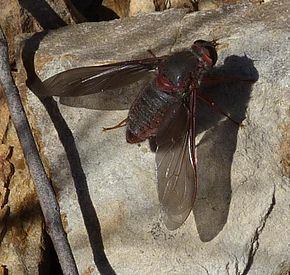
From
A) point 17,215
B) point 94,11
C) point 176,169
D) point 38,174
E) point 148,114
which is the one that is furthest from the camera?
point 94,11

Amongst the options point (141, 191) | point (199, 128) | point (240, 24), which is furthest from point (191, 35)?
point (141, 191)

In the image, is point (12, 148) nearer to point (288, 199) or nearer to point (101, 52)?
point (101, 52)

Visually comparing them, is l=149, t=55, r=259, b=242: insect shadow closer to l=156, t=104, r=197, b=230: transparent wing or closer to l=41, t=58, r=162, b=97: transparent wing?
l=156, t=104, r=197, b=230: transparent wing

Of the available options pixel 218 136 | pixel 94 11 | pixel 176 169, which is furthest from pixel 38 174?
pixel 94 11

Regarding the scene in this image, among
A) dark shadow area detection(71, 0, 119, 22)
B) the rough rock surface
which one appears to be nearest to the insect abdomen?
the rough rock surface

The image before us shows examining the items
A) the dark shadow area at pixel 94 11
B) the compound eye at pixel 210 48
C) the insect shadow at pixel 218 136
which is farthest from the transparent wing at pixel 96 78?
the dark shadow area at pixel 94 11

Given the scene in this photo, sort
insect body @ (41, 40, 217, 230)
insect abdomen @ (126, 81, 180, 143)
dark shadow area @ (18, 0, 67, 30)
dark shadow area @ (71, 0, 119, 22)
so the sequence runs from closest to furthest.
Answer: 1. insect body @ (41, 40, 217, 230)
2. insect abdomen @ (126, 81, 180, 143)
3. dark shadow area @ (18, 0, 67, 30)
4. dark shadow area @ (71, 0, 119, 22)

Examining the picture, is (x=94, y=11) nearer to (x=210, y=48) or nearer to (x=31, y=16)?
(x=31, y=16)

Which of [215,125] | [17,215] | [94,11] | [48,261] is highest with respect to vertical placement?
[94,11]
